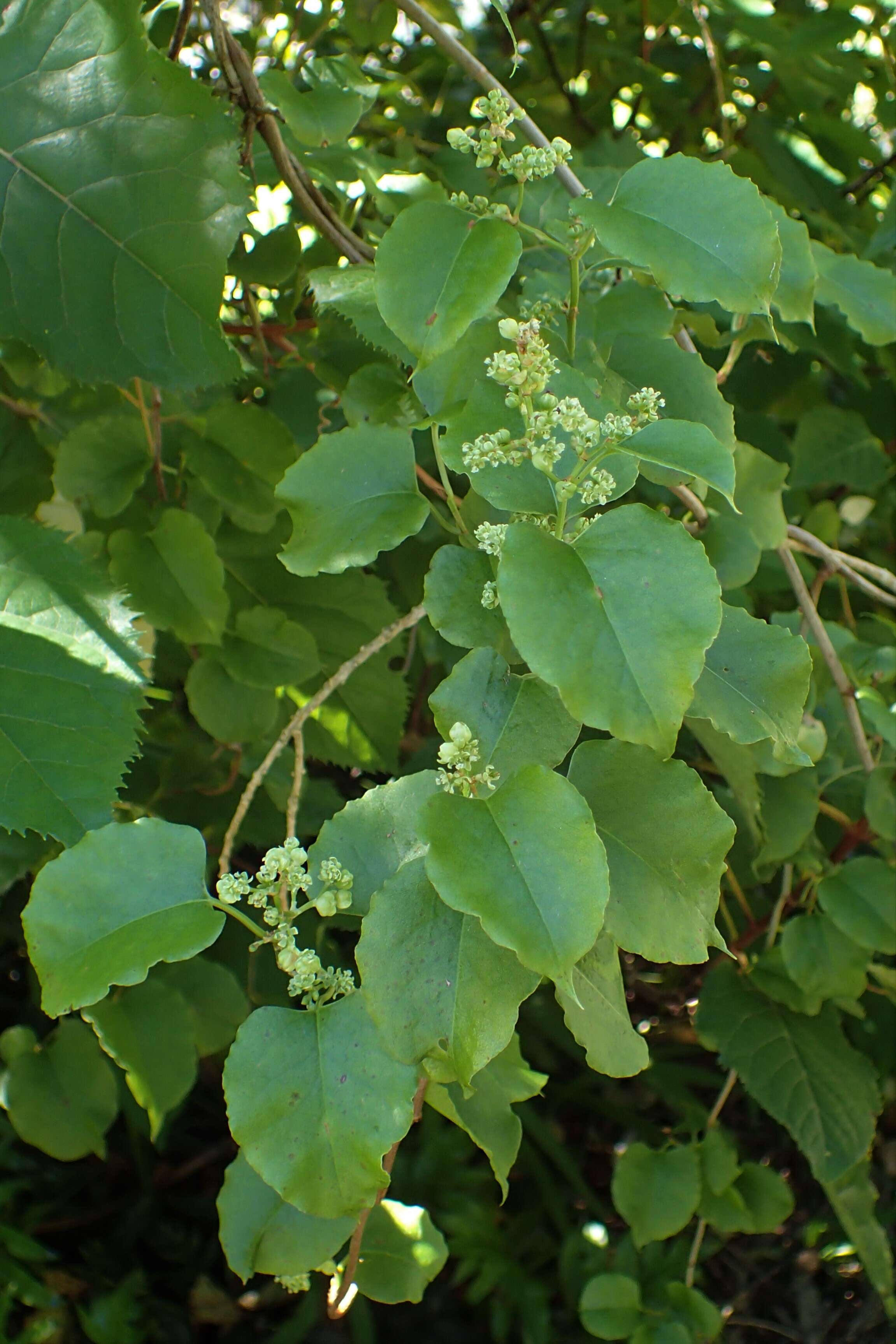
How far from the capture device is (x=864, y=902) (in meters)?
0.93

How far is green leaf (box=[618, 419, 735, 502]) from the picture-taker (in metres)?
0.46

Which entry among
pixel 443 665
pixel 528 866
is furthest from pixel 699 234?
pixel 443 665

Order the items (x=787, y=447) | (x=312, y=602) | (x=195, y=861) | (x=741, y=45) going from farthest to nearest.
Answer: (x=741, y=45), (x=787, y=447), (x=312, y=602), (x=195, y=861)

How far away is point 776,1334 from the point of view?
5.28 feet

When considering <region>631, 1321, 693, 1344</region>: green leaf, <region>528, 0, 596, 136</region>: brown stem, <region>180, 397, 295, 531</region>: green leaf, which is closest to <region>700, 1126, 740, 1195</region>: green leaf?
<region>631, 1321, 693, 1344</region>: green leaf

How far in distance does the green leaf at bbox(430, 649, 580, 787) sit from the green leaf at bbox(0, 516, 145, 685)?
0.94ft

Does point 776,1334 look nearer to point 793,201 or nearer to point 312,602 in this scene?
point 312,602

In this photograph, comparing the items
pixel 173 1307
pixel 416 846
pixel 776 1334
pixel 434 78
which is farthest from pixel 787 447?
pixel 173 1307

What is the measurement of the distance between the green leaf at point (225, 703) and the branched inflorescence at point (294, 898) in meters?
0.44

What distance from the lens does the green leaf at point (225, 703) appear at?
0.92 metres

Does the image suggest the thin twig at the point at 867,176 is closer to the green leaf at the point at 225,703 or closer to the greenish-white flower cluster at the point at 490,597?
the green leaf at the point at 225,703

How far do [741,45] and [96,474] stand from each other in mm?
1259

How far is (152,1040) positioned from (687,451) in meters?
0.69

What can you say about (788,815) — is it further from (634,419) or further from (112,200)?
(112,200)
